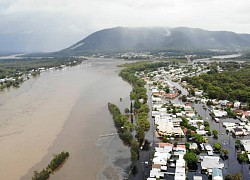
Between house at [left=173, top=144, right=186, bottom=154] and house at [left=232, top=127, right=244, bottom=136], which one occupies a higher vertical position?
house at [left=173, top=144, right=186, bottom=154]

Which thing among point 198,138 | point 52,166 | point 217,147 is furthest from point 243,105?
point 52,166

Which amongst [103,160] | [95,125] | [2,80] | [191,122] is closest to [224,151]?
[191,122]

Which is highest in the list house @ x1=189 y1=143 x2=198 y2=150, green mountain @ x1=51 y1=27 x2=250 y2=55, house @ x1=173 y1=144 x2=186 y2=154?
green mountain @ x1=51 y1=27 x2=250 y2=55

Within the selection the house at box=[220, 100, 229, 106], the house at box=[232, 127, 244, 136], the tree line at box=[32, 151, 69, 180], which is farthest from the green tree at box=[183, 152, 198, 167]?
the house at box=[220, 100, 229, 106]

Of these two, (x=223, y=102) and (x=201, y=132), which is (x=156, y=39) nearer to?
(x=223, y=102)

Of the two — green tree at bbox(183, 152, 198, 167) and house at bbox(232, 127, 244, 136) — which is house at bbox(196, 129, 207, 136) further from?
green tree at bbox(183, 152, 198, 167)

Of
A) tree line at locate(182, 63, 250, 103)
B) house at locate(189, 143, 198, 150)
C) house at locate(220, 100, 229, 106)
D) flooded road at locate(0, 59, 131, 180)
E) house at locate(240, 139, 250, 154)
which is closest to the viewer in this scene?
flooded road at locate(0, 59, 131, 180)

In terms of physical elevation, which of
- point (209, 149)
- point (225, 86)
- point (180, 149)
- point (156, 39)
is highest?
point (156, 39)

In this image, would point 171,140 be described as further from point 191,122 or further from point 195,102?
point 195,102
